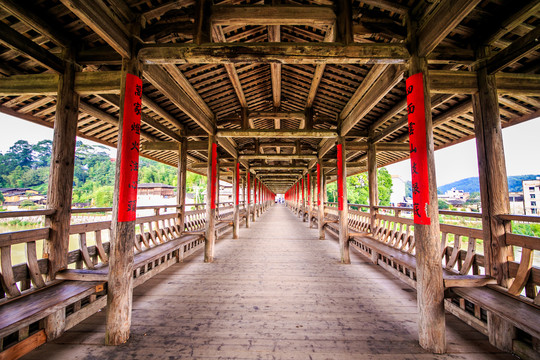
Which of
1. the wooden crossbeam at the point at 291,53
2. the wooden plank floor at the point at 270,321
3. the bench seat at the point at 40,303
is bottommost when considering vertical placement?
the wooden plank floor at the point at 270,321

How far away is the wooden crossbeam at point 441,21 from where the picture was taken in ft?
6.58

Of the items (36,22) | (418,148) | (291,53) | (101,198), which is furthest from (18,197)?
(418,148)

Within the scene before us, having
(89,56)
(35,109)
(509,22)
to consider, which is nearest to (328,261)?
(509,22)

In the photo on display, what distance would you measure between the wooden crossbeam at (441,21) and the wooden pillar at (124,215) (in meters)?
3.35

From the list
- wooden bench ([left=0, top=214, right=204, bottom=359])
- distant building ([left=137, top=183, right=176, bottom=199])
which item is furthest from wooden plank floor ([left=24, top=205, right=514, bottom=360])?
distant building ([left=137, top=183, right=176, bottom=199])

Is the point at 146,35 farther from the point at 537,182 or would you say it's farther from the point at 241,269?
the point at 537,182

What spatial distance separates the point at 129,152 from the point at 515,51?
A: 179 inches

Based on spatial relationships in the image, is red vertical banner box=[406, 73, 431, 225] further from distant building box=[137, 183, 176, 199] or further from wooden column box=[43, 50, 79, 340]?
distant building box=[137, 183, 176, 199]

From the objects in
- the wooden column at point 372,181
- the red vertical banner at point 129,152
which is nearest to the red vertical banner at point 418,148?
the red vertical banner at point 129,152

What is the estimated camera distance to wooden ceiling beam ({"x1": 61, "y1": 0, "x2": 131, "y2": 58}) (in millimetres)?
1979

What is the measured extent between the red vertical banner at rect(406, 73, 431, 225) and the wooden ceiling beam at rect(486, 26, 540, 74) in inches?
41.0

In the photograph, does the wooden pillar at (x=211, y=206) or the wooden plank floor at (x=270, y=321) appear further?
the wooden pillar at (x=211, y=206)

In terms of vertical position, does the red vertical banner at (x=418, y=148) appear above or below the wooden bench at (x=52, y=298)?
above

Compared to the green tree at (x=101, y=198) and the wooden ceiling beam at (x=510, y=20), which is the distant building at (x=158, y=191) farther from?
the wooden ceiling beam at (x=510, y=20)
